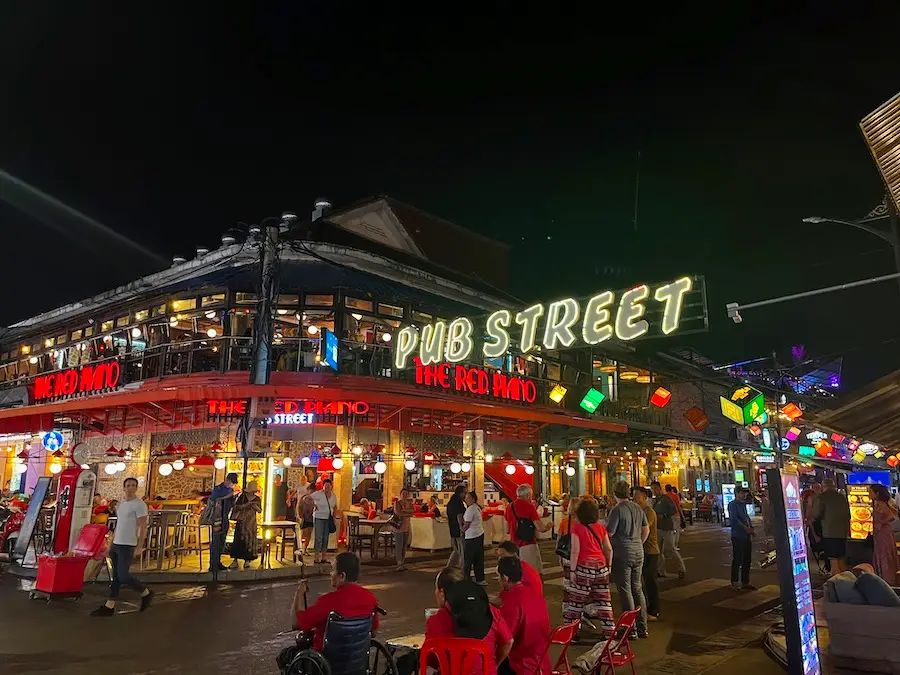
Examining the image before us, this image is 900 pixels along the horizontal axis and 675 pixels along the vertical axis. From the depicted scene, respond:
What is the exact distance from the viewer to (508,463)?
22766 mm

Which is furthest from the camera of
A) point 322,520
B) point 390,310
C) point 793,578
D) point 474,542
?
point 390,310

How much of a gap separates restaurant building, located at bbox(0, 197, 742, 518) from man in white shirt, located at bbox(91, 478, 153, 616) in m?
5.51

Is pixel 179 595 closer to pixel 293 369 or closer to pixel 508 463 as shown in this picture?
pixel 293 369

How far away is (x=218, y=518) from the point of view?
13586 mm

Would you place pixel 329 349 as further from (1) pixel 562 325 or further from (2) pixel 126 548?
(2) pixel 126 548

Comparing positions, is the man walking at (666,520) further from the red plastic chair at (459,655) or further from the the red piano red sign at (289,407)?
the red plastic chair at (459,655)

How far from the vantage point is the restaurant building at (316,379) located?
738 inches

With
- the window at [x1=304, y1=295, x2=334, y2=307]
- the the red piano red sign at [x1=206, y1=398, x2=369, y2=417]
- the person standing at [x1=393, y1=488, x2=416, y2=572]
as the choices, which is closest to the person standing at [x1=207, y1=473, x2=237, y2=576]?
the person standing at [x1=393, y1=488, x2=416, y2=572]

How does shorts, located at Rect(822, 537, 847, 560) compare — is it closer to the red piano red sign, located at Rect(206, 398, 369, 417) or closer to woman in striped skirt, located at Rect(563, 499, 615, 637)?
woman in striped skirt, located at Rect(563, 499, 615, 637)

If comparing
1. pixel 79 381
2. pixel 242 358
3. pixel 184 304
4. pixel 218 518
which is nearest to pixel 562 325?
pixel 218 518

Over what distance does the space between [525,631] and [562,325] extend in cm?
900

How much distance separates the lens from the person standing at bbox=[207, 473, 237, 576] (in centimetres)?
1324

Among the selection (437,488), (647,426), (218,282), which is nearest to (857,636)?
(437,488)

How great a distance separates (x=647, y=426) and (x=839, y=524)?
825 inches
